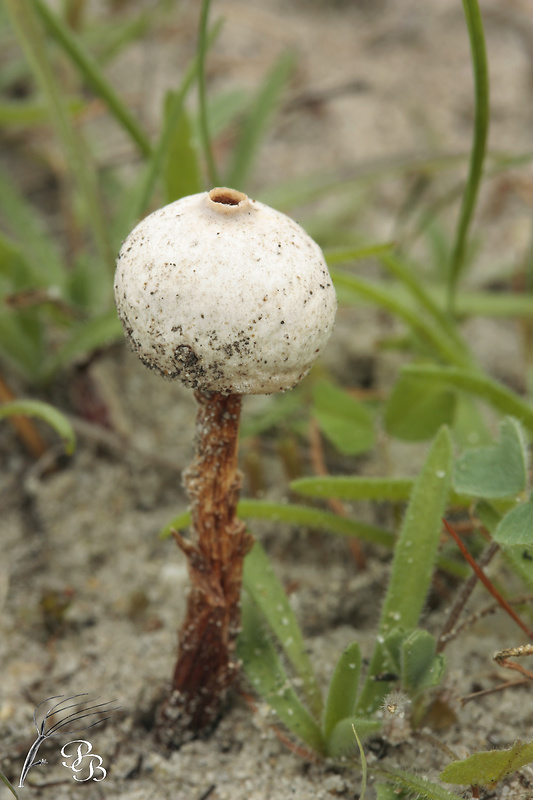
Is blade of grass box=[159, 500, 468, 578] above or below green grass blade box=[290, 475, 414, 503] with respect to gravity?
below

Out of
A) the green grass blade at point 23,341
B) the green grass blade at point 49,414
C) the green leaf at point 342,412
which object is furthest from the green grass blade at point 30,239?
the green leaf at point 342,412

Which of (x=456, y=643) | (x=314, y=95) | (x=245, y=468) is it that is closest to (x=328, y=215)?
(x=314, y=95)

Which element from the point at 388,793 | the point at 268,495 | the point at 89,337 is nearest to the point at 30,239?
the point at 89,337

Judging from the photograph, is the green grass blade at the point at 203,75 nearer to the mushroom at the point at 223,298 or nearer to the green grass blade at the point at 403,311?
the green grass blade at the point at 403,311

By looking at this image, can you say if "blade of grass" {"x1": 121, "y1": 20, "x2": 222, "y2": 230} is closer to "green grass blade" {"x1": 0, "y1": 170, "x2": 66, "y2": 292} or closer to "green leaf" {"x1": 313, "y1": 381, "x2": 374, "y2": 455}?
"green grass blade" {"x1": 0, "y1": 170, "x2": 66, "y2": 292}

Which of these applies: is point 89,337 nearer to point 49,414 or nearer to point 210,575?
point 49,414

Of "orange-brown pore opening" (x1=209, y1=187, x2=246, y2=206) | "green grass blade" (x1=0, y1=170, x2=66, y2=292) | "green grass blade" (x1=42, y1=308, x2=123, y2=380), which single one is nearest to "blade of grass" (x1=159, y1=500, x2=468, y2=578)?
"green grass blade" (x1=42, y1=308, x2=123, y2=380)
